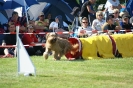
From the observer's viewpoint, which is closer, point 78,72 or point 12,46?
point 78,72

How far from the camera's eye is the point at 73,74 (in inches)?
453

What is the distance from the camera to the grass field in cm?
1013

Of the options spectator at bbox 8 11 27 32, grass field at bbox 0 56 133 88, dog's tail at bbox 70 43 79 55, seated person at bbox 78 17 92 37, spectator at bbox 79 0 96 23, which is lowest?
grass field at bbox 0 56 133 88

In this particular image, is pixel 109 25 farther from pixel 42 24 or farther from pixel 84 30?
pixel 42 24

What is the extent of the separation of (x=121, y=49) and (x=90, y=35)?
1497mm

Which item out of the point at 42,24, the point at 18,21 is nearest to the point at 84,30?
the point at 18,21

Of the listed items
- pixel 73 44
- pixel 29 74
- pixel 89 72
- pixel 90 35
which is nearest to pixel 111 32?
pixel 90 35

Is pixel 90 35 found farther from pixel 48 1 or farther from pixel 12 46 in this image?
pixel 48 1

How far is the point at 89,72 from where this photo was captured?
39.2 feet

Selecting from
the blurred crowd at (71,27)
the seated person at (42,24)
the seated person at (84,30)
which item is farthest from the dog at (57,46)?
the seated person at (42,24)

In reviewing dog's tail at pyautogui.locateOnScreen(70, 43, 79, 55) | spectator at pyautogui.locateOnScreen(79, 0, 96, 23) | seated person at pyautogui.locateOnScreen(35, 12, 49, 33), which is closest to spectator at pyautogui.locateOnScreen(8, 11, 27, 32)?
seated person at pyautogui.locateOnScreen(35, 12, 49, 33)

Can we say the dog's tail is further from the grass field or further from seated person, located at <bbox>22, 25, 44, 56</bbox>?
seated person, located at <bbox>22, 25, 44, 56</bbox>

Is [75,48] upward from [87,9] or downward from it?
downward

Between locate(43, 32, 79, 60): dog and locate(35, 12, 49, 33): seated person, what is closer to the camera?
locate(43, 32, 79, 60): dog
